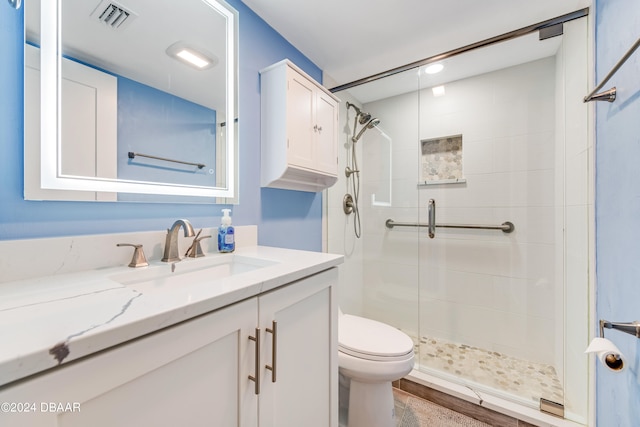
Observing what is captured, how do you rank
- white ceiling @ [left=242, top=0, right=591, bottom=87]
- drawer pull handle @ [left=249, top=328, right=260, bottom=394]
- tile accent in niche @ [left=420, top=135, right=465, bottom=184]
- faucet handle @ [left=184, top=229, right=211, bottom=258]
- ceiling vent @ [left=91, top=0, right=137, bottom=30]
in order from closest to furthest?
drawer pull handle @ [left=249, top=328, right=260, bottom=394] < ceiling vent @ [left=91, top=0, right=137, bottom=30] < faucet handle @ [left=184, top=229, right=211, bottom=258] < white ceiling @ [left=242, top=0, right=591, bottom=87] < tile accent in niche @ [left=420, top=135, right=465, bottom=184]

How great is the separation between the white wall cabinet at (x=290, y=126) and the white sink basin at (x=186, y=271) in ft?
1.72

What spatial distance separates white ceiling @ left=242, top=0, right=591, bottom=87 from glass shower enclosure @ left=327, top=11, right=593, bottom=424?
13cm

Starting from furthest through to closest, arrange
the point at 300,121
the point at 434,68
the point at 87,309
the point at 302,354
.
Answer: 1. the point at 434,68
2. the point at 300,121
3. the point at 302,354
4. the point at 87,309

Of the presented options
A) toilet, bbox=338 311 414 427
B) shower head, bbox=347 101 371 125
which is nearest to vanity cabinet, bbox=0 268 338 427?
toilet, bbox=338 311 414 427

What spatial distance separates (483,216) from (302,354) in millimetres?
1827

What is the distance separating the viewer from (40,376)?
36 cm

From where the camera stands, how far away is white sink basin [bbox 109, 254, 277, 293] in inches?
32.6

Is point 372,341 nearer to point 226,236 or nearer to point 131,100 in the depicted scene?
point 226,236

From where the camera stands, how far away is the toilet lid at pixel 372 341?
1.24m

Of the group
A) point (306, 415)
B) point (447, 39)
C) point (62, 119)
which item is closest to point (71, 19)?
point (62, 119)

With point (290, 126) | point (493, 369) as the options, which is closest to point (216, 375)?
point (290, 126)

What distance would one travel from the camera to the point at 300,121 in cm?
148

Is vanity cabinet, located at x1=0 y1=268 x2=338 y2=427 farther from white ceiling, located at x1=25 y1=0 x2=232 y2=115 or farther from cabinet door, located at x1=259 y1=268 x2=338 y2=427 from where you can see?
white ceiling, located at x1=25 y1=0 x2=232 y2=115

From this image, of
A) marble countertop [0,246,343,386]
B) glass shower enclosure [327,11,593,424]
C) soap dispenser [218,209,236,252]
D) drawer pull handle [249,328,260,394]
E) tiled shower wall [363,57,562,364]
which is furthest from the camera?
tiled shower wall [363,57,562,364]
